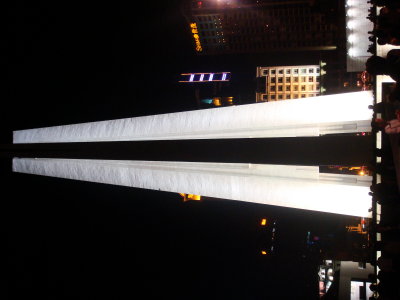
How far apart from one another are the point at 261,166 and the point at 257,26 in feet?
96.5

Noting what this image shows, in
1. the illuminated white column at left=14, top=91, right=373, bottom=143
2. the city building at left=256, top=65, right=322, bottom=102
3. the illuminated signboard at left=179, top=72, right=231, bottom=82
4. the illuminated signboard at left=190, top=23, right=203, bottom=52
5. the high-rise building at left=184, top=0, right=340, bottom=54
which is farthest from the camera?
the illuminated signboard at left=190, top=23, right=203, bottom=52

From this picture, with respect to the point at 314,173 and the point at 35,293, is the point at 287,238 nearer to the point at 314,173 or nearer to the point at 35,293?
the point at 35,293

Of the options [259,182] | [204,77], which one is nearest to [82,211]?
[259,182]

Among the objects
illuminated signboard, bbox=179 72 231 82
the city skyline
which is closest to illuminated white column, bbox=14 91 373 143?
the city skyline

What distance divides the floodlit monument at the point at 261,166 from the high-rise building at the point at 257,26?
26125 millimetres

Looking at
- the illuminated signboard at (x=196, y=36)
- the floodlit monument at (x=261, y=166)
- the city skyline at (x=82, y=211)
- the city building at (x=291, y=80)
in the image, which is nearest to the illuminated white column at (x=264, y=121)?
the floodlit monument at (x=261, y=166)

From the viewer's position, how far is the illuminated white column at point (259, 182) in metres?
2.23

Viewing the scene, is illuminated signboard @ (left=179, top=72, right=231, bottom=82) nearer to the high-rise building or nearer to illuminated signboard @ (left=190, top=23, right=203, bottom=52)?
the high-rise building

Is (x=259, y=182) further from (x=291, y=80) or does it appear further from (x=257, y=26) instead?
(x=291, y=80)

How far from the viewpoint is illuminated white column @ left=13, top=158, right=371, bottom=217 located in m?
2.23

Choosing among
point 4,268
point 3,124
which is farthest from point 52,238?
point 3,124

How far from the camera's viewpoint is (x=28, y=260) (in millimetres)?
5039

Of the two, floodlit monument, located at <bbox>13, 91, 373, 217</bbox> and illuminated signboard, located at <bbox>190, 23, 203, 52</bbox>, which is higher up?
illuminated signboard, located at <bbox>190, 23, 203, 52</bbox>

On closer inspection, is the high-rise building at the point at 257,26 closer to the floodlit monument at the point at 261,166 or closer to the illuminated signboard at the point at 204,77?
the illuminated signboard at the point at 204,77
